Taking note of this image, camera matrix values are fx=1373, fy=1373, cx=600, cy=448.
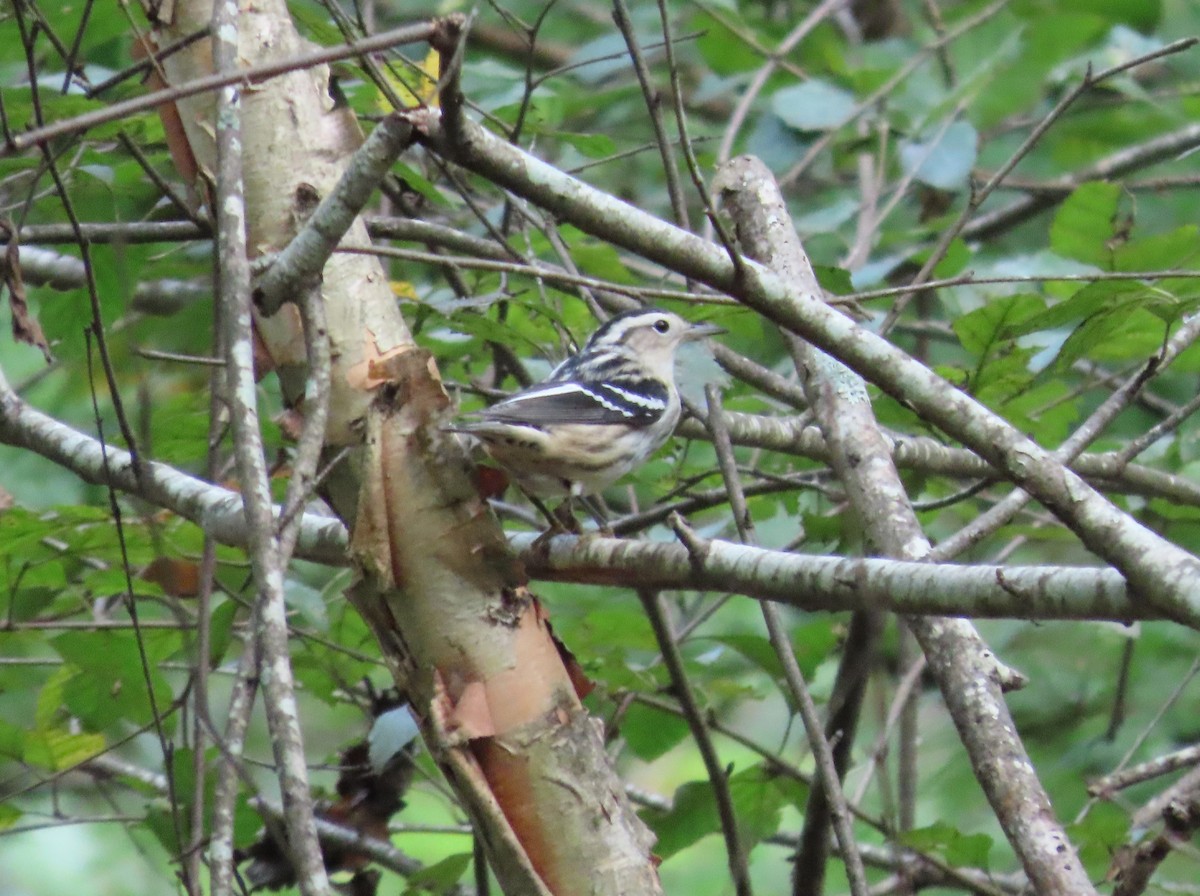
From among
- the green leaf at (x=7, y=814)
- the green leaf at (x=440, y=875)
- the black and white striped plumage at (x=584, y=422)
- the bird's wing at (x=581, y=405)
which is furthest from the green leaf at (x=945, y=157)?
the green leaf at (x=7, y=814)

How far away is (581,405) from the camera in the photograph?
5.01 m

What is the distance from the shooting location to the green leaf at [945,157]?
19.1 ft

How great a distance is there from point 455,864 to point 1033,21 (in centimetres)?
586

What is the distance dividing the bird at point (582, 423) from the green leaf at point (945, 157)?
1.23m

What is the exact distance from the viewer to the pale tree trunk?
9.98ft

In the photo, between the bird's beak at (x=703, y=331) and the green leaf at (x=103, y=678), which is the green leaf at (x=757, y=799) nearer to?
the bird's beak at (x=703, y=331)

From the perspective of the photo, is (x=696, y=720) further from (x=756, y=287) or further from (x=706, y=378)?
(x=756, y=287)

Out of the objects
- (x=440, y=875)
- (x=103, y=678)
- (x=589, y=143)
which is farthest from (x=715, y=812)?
(x=589, y=143)

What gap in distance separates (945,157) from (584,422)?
221 cm

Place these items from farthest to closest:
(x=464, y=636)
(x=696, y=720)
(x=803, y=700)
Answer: (x=696, y=720) → (x=803, y=700) → (x=464, y=636)

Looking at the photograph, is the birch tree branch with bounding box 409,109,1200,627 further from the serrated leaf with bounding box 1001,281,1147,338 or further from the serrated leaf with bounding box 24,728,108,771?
the serrated leaf with bounding box 24,728,108,771

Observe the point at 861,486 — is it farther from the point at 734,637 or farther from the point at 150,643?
the point at 150,643

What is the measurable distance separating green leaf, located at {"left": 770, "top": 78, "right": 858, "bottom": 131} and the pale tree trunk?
330cm

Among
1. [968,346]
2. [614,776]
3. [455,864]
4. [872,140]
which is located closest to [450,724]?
[614,776]
